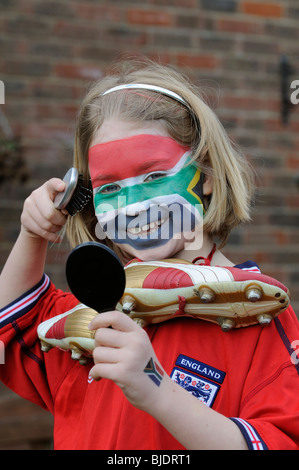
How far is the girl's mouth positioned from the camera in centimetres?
134

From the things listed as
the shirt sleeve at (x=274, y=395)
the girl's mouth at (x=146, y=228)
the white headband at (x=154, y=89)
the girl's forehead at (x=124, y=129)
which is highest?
the white headband at (x=154, y=89)

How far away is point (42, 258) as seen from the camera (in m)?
1.57

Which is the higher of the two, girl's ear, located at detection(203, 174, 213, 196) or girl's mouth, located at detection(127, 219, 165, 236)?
girl's ear, located at detection(203, 174, 213, 196)

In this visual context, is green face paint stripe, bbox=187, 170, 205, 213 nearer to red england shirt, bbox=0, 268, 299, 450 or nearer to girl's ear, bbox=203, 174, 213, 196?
girl's ear, bbox=203, 174, 213, 196

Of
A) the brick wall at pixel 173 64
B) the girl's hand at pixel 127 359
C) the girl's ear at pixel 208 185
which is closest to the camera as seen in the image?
the girl's hand at pixel 127 359

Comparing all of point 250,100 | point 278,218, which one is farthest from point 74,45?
point 278,218

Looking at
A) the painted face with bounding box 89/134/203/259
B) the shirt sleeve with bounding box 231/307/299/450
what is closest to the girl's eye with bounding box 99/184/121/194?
the painted face with bounding box 89/134/203/259

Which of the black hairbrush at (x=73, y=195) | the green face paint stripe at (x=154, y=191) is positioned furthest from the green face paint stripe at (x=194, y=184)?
the black hairbrush at (x=73, y=195)

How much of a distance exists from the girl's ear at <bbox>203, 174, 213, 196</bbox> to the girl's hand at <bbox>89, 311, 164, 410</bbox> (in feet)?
1.65

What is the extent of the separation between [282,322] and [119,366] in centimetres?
42

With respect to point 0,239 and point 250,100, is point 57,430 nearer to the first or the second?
point 0,239

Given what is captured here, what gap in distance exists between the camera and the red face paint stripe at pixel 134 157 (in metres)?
1.34

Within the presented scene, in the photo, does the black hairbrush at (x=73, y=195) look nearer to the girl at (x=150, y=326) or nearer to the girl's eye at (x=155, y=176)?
the girl at (x=150, y=326)

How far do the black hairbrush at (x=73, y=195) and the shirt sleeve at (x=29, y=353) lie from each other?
249 millimetres
